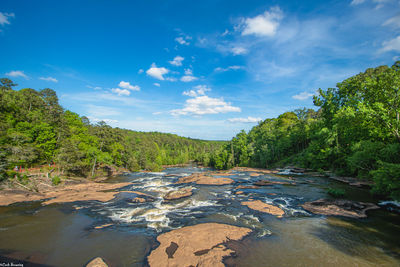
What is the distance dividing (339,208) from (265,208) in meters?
6.42

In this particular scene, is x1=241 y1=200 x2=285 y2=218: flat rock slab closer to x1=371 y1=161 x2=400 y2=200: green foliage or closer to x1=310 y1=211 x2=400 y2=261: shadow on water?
x1=310 y1=211 x2=400 y2=261: shadow on water

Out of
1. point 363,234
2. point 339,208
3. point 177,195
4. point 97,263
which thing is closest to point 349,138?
point 339,208

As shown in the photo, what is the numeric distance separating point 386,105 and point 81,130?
60599 millimetres

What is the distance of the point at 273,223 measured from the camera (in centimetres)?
1198

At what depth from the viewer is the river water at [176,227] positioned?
26.6 ft

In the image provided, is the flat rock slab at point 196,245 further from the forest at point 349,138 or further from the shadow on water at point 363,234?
the forest at point 349,138

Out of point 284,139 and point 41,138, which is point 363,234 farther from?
point 284,139

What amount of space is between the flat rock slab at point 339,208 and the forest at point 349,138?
1892mm

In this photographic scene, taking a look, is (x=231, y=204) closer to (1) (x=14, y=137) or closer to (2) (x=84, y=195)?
(2) (x=84, y=195)

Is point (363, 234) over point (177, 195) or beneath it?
over

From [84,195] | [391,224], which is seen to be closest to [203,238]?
Result: [391,224]

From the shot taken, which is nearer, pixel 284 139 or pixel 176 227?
pixel 176 227

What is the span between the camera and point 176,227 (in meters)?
11.5

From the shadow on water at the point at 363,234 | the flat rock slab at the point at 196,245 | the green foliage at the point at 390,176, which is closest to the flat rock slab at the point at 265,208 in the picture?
the shadow on water at the point at 363,234
